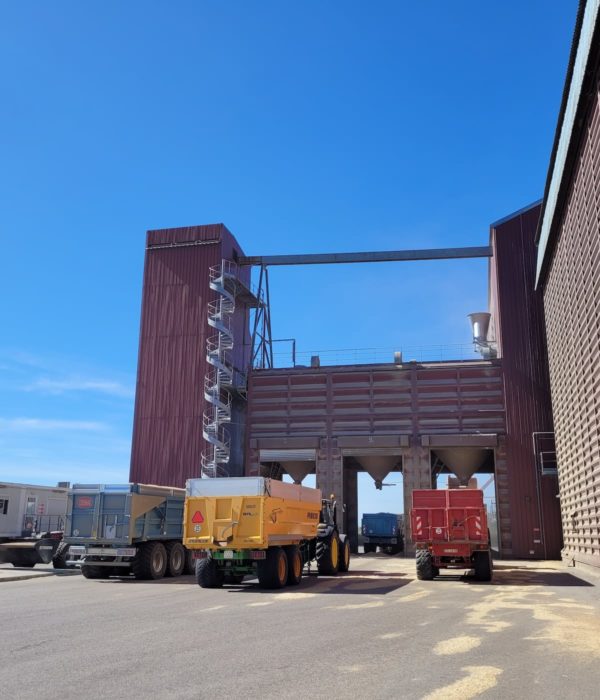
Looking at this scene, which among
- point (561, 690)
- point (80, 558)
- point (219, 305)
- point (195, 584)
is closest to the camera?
point (561, 690)

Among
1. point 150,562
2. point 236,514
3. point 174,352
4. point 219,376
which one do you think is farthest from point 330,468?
point 236,514

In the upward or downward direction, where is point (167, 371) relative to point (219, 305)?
downward

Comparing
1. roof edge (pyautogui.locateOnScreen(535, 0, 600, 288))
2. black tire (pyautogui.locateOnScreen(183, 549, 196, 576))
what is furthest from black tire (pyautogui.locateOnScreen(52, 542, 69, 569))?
roof edge (pyautogui.locateOnScreen(535, 0, 600, 288))

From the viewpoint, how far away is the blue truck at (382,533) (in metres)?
42.0

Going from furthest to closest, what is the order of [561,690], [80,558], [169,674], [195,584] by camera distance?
[80,558] → [195,584] → [169,674] → [561,690]

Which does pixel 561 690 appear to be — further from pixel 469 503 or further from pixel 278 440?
pixel 278 440

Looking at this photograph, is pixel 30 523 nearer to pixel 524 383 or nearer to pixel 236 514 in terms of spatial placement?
pixel 236 514

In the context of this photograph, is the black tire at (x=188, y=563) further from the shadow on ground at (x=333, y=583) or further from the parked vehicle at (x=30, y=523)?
the parked vehicle at (x=30, y=523)

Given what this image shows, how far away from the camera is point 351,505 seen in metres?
43.8

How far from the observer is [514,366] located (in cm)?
3709

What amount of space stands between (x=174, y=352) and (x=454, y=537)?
24.4 meters

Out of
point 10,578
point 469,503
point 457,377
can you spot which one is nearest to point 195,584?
point 10,578

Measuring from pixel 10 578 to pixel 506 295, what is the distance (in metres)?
28.8

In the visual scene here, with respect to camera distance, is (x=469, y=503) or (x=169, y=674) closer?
(x=169, y=674)
